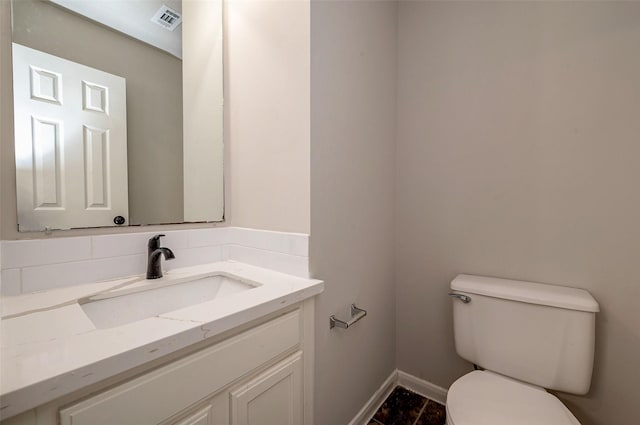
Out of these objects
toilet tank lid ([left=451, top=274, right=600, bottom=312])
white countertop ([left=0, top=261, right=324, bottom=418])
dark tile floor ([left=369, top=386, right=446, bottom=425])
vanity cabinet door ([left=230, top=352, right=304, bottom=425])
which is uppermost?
white countertop ([left=0, top=261, right=324, bottom=418])

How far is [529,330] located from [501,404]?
1.02 feet

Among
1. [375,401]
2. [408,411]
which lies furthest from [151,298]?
[408,411]

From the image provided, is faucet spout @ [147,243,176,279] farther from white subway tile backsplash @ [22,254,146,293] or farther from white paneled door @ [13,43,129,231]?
white paneled door @ [13,43,129,231]

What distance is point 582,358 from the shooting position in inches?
38.9

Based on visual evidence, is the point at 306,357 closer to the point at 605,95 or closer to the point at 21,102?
the point at 21,102

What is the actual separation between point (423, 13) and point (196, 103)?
1.28 metres

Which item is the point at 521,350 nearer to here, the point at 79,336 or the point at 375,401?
the point at 375,401

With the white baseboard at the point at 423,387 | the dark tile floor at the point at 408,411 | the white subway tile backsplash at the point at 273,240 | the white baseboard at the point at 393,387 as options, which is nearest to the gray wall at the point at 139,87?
the white subway tile backsplash at the point at 273,240

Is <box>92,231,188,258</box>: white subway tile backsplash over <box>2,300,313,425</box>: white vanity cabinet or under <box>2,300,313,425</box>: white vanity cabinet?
over

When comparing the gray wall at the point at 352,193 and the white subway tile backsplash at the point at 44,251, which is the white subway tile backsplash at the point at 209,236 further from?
the gray wall at the point at 352,193

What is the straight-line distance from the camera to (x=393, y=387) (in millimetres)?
1580

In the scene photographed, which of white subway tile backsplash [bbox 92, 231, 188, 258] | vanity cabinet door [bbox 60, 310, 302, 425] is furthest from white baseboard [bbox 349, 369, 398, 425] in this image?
white subway tile backsplash [bbox 92, 231, 188, 258]

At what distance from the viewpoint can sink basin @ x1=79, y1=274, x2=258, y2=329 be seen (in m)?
0.81

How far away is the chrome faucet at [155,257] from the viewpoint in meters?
0.94
